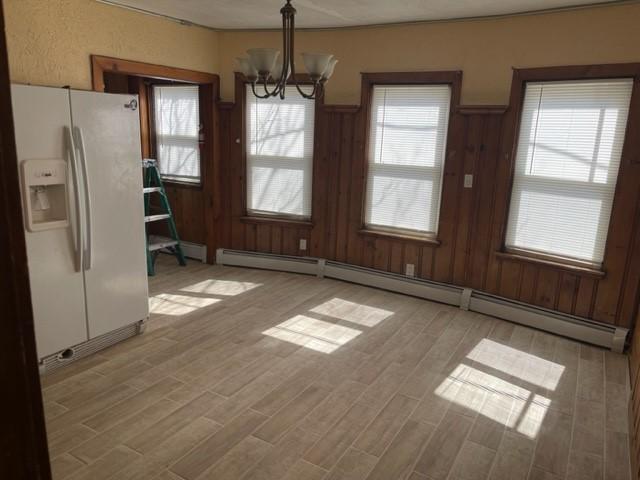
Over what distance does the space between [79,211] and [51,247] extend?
274 millimetres

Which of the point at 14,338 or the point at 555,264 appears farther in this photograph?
the point at 555,264

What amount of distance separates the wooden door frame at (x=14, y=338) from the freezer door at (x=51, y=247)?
2.12m

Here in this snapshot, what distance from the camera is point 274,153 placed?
4.98 metres

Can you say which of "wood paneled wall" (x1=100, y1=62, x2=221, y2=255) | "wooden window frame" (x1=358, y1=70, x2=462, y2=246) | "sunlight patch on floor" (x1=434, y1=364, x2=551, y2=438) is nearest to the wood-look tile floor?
"sunlight patch on floor" (x1=434, y1=364, x2=551, y2=438)

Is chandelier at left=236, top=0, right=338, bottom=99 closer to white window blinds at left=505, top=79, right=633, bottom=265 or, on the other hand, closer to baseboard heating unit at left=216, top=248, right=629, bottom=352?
white window blinds at left=505, top=79, right=633, bottom=265

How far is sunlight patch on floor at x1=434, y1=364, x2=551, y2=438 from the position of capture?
2650mm

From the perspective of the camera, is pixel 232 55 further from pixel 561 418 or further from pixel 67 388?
pixel 561 418

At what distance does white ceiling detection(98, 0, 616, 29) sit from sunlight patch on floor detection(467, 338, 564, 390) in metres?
2.61

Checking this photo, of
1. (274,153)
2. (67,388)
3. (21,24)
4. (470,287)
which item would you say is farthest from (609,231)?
(21,24)

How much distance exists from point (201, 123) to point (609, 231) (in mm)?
4098

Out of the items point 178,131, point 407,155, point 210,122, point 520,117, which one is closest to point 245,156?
point 210,122

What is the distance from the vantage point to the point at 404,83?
168 inches

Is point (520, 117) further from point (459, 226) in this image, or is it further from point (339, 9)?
point (339, 9)

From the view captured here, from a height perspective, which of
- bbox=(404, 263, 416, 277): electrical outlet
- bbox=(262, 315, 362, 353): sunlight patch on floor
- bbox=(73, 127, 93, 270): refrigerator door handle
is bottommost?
bbox=(262, 315, 362, 353): sunlight patch on floor
